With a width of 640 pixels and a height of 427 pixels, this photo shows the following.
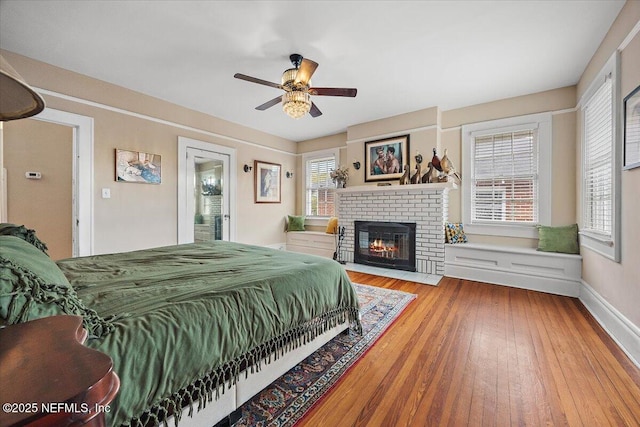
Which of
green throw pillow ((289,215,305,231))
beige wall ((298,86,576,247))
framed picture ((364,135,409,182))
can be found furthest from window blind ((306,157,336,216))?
framed picture ((364,135,409,182))

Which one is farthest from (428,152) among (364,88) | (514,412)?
(514,412)

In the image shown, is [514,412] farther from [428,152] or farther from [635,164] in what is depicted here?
[428,152]

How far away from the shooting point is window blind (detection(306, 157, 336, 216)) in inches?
232

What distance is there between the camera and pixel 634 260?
6.55 ft

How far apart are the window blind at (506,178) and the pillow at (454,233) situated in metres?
0.29

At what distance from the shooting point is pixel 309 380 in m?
1.69

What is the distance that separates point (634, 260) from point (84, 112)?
5601mm

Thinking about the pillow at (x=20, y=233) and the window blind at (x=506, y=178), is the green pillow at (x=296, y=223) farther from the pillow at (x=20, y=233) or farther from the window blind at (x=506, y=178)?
the pillow at (x=20, y=233)

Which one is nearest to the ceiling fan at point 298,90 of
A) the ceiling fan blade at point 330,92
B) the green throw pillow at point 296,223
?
the ceiling fan blade at point 330,92

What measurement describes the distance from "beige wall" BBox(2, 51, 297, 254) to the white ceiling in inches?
7.4

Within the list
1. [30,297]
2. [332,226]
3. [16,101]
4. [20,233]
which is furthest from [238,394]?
[332,226]

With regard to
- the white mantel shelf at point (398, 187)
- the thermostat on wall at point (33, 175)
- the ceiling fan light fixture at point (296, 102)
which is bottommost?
the white mantel shelf at point (398, 187)

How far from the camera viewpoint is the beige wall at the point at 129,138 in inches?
121

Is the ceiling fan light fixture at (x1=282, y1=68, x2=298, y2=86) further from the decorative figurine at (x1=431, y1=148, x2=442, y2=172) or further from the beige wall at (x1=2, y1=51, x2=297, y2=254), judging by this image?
the decorative figurine at (x1=431, y1=148, x2=442, y2=172)
